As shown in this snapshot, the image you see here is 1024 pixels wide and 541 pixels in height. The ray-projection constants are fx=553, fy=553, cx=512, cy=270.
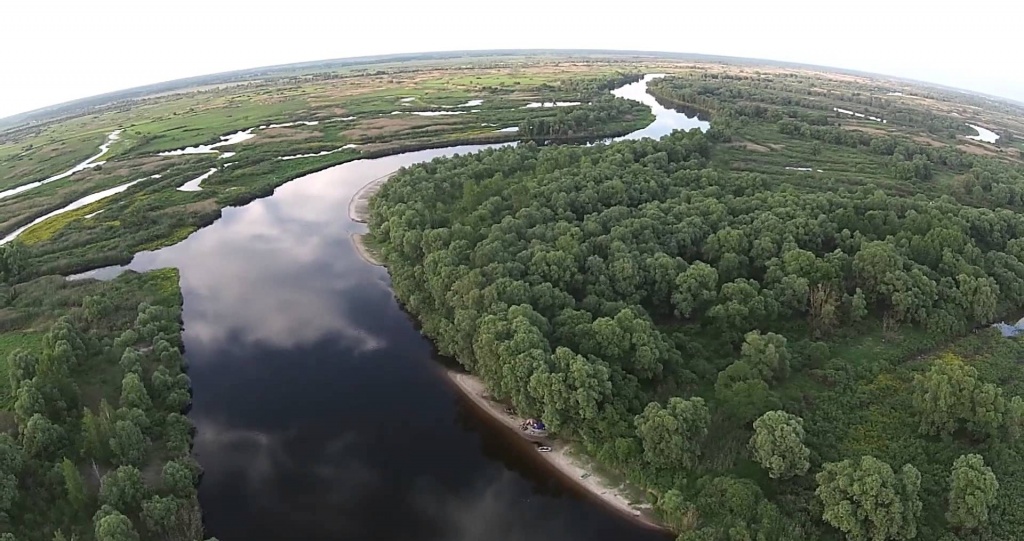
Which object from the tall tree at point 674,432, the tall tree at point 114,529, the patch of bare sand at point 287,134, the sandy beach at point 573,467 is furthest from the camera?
the patch of bare sand at point 287,134

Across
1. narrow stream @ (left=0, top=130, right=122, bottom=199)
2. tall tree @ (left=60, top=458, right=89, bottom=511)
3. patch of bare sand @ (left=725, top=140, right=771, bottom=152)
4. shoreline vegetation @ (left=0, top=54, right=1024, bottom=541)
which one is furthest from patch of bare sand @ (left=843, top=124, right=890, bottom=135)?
narrow stream @ (left=0, top=130, right=122, bottom=199)

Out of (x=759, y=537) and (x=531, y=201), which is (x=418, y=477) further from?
(x=531, y=201)

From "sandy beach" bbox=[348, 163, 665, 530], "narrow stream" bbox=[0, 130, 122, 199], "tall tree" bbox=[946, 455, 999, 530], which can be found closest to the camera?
"tall tree" bbox=[946, 455, 999, 530]

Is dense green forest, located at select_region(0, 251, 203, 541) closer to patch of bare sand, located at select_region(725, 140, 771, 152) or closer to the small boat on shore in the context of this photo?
the small boat on shore

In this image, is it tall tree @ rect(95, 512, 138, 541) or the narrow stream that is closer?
tall tree @ rect(95, 512, 138, 541)

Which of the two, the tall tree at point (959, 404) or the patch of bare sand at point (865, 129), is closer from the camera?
the tall tree at point (959, 404)

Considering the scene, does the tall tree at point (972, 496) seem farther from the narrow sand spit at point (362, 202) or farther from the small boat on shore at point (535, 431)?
the narrow sand spit at point (362, 202)

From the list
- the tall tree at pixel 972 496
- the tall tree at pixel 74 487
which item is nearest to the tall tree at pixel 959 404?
the tall tree at pixel 972 496
